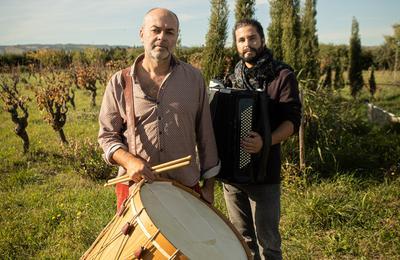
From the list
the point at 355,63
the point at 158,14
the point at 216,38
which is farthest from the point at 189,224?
the point at 355,63

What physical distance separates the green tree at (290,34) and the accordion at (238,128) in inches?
218

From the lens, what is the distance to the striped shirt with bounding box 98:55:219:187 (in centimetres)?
226

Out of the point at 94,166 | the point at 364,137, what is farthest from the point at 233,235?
the point at 364,137

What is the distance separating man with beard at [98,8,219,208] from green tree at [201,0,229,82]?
4244 mm

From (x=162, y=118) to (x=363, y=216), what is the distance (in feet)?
9.16

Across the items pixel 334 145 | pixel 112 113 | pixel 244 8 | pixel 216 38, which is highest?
pixel 244 8

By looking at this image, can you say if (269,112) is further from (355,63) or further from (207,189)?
(355,63)

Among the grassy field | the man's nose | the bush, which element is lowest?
the grassy field

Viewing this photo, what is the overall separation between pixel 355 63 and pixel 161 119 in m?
14.6

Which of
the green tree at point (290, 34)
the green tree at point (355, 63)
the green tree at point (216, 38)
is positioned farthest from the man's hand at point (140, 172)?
the green tree at point (355, 63)

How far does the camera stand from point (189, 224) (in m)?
1.94

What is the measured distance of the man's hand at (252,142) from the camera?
2.35 m

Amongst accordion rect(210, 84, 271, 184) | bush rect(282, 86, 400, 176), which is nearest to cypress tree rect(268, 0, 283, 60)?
bush rect(282, 86, 400, 176)

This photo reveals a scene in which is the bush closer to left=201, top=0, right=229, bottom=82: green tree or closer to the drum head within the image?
left=201, top=0, right=229, bottom=82: green tree
